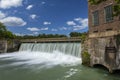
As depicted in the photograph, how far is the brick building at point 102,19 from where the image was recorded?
604 inches

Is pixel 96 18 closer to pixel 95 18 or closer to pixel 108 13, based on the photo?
pixel 95 18

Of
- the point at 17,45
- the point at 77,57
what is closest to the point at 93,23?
the point at 77,57

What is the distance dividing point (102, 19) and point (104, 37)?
4005mm

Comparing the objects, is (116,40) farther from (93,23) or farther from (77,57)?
(77,57)

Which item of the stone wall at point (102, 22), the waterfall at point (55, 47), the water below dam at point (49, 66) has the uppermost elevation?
the stone wall at point (102, 22)

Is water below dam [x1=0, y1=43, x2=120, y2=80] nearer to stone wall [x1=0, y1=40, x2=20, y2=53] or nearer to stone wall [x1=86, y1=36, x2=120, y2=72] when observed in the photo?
stone wall [x1=86, y1=36, x2=120, y2=72]

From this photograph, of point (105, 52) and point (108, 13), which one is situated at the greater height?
point (108, 13)

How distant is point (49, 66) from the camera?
1627 centimetres

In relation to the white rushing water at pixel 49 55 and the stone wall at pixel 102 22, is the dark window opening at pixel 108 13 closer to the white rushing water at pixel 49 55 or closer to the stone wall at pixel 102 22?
the stone wall at pixel 102 22

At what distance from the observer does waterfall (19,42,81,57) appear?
20.6 meters

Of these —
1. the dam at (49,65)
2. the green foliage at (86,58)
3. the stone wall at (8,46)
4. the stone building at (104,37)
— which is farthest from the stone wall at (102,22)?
the stone wall at (8,46)

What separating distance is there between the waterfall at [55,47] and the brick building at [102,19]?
3.60m

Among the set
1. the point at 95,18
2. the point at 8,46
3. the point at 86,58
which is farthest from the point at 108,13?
the point at 8,46

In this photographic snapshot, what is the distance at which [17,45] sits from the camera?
1280 inches
